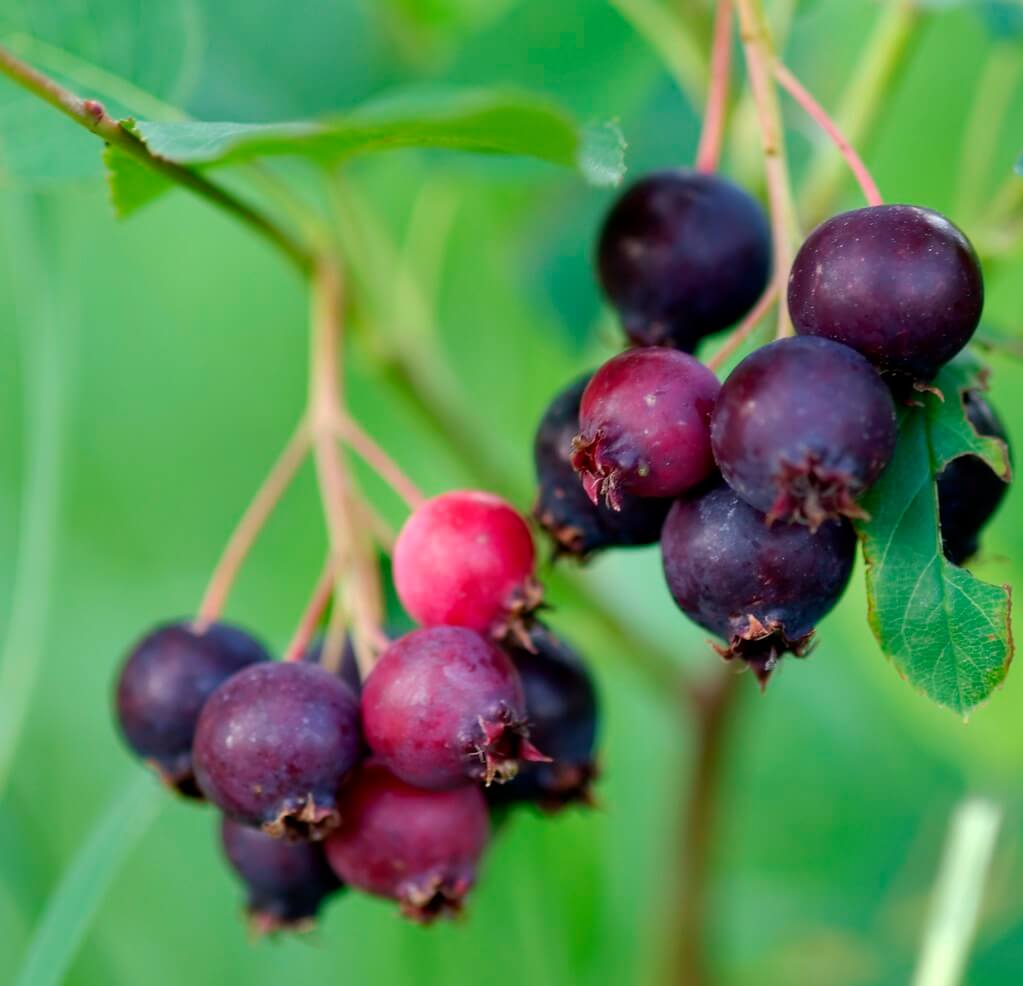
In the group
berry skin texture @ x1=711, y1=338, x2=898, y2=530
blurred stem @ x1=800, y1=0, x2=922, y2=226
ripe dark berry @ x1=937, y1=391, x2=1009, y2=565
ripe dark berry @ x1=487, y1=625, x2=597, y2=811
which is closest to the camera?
berry skin texture @ x1=711, y1=338, x2=898, y2=530

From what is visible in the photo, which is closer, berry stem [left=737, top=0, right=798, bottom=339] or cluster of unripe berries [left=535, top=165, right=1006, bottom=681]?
cluster of unripe berries [left=535, top=165, right=1006, bottom=681]

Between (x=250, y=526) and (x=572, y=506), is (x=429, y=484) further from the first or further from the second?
(x=572, y=506)

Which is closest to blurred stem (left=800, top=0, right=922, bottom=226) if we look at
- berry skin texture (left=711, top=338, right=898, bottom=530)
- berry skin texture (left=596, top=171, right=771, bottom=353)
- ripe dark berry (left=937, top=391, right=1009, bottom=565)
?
berry skin texture (left=596, top=171, right=771, bottom=353)

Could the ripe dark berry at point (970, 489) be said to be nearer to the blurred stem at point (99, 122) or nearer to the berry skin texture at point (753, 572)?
the berry skin texture at point (753, 572)

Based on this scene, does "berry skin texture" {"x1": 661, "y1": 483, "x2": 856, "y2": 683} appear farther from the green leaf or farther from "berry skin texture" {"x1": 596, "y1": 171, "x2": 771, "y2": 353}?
"berry skin texture" {"x1": 596, "y1": 171, "x2": 771, "y2": 353}

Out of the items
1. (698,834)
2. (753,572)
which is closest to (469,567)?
(753,572)

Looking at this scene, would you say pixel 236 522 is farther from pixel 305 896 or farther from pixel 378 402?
pixel 305 896

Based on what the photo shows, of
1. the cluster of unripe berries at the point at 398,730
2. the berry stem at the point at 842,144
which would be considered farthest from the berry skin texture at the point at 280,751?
the berry stem at the point at 842,144
